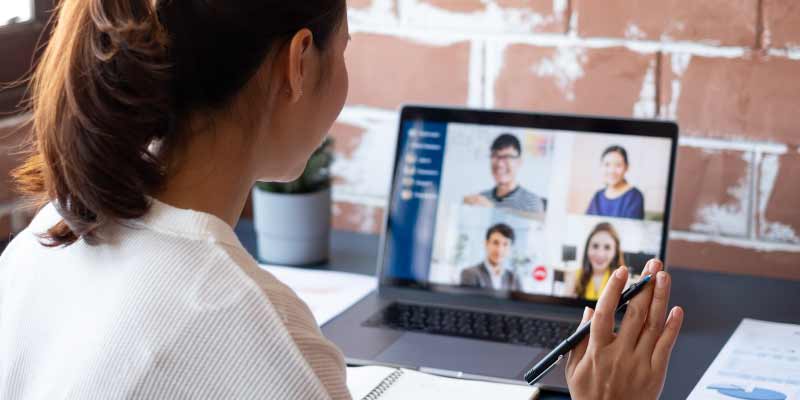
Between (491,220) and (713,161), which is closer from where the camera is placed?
(491,220)

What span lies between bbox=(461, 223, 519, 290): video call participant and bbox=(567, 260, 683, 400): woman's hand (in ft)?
1.39

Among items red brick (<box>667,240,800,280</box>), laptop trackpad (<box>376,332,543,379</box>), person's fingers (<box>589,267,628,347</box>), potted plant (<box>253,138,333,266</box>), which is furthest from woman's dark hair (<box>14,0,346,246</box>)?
red brick (<box>667,240,800,280</box>)

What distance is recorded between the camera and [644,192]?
1.36m

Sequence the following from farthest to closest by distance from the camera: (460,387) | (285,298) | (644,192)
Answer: (644,192), (460,387), (285,298)

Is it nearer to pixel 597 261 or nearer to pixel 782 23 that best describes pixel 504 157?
pixel 597 261

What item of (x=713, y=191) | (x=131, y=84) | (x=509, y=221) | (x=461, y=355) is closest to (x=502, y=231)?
(x=509, y=221)

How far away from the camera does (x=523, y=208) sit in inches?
55.2

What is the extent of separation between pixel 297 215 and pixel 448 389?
1.60 ft

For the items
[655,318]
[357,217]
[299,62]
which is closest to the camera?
[299,62]

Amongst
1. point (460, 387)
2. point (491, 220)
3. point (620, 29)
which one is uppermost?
point (620, 29)

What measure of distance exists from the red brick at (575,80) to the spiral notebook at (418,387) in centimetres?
55

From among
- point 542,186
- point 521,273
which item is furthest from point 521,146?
point 521,273

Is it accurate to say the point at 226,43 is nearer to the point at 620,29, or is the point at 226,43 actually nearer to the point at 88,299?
the point at 88,299

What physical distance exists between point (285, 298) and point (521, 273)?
65 cm
